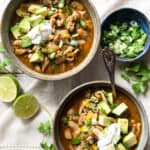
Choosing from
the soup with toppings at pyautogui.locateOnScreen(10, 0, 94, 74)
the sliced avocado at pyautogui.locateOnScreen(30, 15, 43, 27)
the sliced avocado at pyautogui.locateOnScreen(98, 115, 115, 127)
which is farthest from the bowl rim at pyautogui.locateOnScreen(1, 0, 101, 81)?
the sliced avocado at pyautogui.locateOnScreen(98, 115, 115, 127)

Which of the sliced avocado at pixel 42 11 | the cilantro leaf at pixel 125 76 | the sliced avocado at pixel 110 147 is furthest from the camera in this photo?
the cilantro leaf at pixel 125 76

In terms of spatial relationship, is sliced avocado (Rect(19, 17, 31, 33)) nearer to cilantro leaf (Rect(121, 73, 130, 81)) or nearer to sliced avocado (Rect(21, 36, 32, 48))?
sliced avocado (Rect(21, 36, 32, 48))

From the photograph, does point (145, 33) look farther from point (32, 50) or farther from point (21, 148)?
point (21, 148)

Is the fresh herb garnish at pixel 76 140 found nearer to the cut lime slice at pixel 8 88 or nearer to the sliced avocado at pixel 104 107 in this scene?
the sliced avocado at pixel 104 107

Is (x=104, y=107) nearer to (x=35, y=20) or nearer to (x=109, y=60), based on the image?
(x=109, y=60)

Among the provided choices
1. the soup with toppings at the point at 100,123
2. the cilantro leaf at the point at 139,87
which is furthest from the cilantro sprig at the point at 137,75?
the soup with toppings at the point at 100,123

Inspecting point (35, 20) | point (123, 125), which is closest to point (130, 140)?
point (123, 125)
